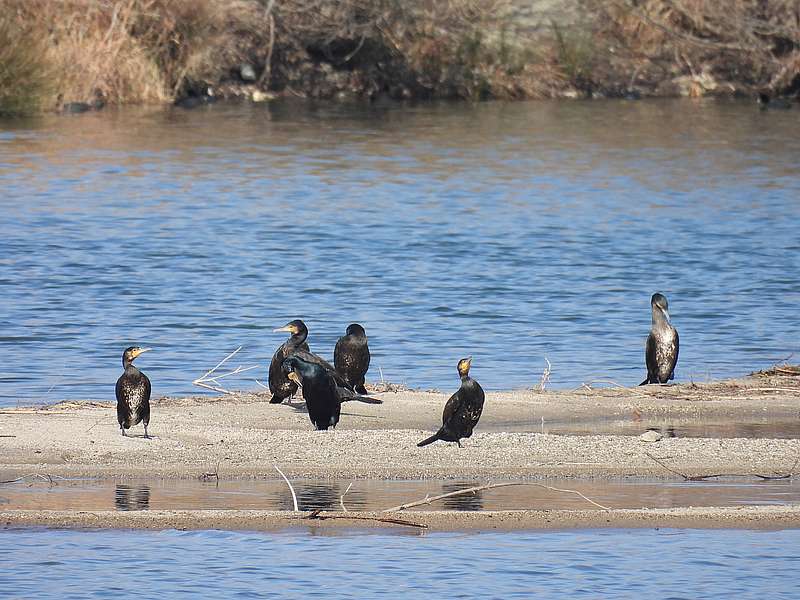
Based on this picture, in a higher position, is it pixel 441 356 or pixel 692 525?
pixel 441 356

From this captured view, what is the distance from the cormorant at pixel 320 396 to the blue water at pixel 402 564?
2138mm

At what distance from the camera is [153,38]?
1524 inches

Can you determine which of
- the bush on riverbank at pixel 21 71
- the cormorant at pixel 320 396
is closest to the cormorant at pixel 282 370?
the cormorant at pixel 320 396

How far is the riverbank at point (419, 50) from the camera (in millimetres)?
37969

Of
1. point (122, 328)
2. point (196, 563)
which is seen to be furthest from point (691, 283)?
point (196, 563)

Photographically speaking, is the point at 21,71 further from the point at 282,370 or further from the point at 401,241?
the point at 282,370

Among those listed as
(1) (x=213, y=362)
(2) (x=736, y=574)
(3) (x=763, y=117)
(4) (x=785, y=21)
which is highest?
(4) (x=785, y=21)

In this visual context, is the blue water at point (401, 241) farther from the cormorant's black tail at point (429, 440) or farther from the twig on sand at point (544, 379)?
the cormorant's black tail at point (429, 440)

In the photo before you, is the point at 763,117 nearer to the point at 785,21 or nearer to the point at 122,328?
the point at 785,21

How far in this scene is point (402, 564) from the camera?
25.5ft

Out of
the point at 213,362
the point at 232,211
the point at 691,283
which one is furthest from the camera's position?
the point at 232,211

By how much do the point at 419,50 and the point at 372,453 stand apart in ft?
105

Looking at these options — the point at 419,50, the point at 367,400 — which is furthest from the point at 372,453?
the point at 419,50

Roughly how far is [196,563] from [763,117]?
104 ft
